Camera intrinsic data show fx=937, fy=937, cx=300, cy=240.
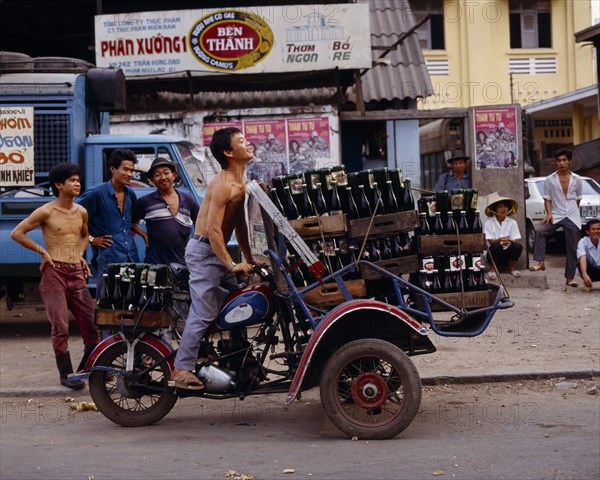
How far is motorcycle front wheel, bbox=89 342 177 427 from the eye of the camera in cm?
647

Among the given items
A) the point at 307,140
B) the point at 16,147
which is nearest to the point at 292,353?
the point at 16,147

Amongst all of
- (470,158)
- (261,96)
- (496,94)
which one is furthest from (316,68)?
(496,94)

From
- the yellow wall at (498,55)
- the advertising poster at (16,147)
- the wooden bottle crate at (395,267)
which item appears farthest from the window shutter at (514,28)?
the wooden bottle crate at (395,267)

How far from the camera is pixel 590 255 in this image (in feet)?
39.3

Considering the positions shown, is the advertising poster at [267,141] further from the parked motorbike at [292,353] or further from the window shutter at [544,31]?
the window shutter at [544,31]

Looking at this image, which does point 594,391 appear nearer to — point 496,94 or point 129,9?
point 129,9

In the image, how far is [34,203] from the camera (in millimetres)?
10109

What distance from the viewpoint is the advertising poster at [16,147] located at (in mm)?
10078

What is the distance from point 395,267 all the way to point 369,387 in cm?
83

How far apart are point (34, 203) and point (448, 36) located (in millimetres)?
19733

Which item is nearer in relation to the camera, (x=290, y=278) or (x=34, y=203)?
(x=290, y=278)

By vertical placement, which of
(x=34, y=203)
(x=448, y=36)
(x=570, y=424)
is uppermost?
(x=448, y=36)

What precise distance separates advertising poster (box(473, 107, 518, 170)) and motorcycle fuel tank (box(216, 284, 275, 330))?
299 inches

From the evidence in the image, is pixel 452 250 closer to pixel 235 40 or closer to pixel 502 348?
pixel 502 348
